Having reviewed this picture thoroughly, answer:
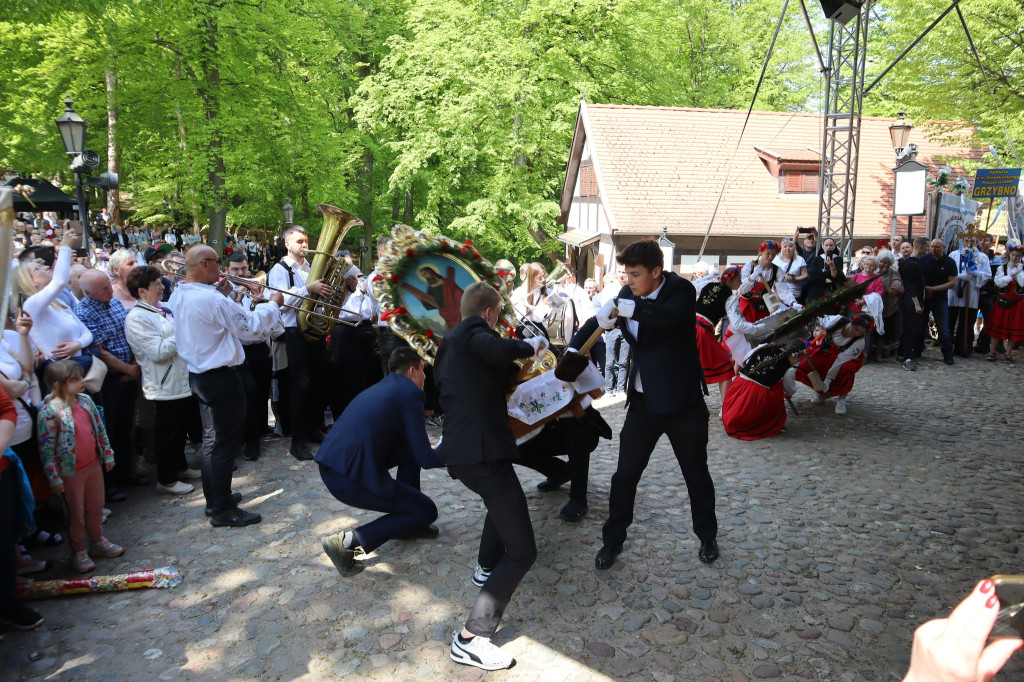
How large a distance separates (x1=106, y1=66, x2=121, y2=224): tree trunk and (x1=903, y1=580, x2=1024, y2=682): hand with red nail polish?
18698 millimetres

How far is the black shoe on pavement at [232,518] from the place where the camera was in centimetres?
551

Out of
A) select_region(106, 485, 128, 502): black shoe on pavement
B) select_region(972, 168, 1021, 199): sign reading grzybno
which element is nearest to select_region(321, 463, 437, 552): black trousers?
select_region(106, 485, 128, 502): black shoe on pavement

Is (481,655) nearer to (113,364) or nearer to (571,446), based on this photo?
(571,446)

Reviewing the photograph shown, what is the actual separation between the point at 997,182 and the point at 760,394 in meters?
11.6

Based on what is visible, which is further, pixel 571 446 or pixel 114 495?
pixel 114 495

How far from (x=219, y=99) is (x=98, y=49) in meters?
2.52

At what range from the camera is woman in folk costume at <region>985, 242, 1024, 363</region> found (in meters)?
12.0

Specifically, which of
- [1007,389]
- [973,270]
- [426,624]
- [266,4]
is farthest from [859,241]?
[426,624]

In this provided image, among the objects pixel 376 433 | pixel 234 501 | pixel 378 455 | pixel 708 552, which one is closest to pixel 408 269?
pixel 376 433

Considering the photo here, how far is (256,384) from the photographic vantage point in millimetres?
7297

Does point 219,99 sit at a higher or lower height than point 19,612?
higher

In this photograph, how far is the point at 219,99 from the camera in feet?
55.4

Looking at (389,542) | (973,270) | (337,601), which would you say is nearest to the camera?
(337,601)

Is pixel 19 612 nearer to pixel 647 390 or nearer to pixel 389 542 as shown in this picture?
pixel 389 542
